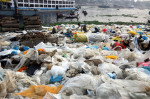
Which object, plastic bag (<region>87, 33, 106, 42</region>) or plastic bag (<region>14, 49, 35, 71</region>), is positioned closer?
plastic bag (<region>14, 49, 35, 71</region>)

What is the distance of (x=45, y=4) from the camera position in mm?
36031

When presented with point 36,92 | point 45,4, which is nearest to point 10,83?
point 36,92

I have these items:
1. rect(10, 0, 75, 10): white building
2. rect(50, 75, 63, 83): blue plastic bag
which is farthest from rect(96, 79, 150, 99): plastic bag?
rect(10, 0, 75, 10): white building

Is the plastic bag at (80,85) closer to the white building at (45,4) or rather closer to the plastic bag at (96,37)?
the plastic bag at (96,37)

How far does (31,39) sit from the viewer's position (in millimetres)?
5352

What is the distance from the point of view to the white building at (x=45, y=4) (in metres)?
31.4

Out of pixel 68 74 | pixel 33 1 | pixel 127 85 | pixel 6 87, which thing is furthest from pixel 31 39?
pixel 33 1

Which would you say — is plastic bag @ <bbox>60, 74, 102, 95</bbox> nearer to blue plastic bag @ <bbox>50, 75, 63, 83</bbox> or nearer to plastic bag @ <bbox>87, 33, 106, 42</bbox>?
blue plastic bag @ <bbox>50, 75, 63, 83</bbox>

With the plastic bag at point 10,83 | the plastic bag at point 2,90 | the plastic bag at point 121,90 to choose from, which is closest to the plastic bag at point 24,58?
the plastic bag at point 10,83

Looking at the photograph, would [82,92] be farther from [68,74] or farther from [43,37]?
[43,37]

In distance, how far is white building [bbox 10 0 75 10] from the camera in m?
31.4

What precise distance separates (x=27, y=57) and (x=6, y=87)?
1217mm

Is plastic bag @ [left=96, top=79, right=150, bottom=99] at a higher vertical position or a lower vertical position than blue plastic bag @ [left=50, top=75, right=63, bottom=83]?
higher

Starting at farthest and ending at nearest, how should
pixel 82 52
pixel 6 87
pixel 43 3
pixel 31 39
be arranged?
pixel 43 3 < pixel 31 39 < pixel 82 52 < pixel 6 87
